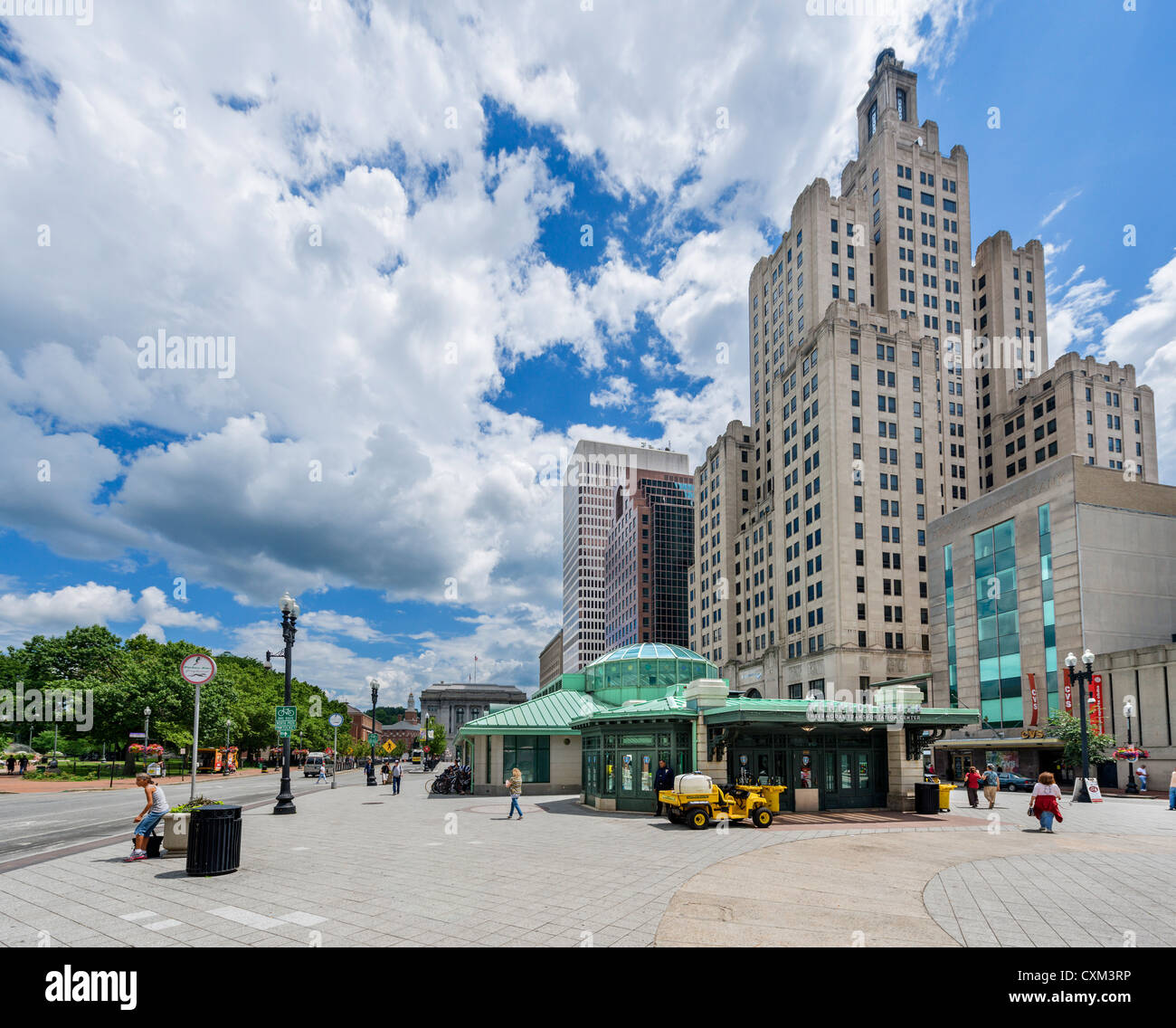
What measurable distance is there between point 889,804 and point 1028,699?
118ft

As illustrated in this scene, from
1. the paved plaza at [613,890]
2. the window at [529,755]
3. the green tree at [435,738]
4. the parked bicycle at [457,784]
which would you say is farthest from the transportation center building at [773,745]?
the green tree at [435,738]

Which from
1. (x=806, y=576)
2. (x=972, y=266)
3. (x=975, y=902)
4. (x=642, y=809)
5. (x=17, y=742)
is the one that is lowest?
(x=17, y=742)

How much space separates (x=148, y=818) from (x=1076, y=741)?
50134mm

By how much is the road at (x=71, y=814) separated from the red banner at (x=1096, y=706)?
47.7 m

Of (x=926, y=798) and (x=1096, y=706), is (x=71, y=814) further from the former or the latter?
(x=1096, y=706)

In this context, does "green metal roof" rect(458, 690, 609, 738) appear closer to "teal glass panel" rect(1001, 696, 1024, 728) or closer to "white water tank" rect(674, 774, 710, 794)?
"white water tank" rect(674, 774, 710, 794)

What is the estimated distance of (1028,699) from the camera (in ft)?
185

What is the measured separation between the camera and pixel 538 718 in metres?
37.3

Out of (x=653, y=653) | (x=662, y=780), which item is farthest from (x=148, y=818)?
(x=653, y=653)
